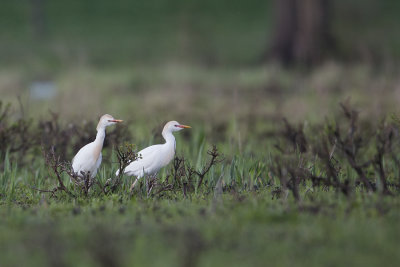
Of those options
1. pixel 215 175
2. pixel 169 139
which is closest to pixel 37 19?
pixel 215 175

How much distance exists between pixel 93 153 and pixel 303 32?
1451 cm

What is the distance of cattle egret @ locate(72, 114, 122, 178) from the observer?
5605 mm

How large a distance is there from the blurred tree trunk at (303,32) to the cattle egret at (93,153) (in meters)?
13.8

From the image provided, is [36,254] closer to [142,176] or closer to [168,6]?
[142,176]

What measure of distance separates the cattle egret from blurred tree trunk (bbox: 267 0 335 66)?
1377 cm

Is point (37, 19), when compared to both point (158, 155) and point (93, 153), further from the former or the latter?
point (158, 155)

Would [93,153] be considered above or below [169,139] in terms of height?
below

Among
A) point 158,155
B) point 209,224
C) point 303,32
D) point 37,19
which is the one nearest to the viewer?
point 209,224

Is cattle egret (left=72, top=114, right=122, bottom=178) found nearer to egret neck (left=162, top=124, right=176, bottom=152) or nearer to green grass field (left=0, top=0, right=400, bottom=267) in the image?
green grass field (left=0, top=0, right=400, bottom=267)

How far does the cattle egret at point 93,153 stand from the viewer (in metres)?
5.61

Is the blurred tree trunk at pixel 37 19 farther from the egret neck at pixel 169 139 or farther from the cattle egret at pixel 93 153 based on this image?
the egret neck at pixel 169 139

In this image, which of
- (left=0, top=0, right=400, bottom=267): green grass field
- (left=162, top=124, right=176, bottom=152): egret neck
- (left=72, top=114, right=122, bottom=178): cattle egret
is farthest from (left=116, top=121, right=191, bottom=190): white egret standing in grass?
(left=72, top=114, right=122, bottom=178): cattle egret

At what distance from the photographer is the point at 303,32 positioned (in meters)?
19.1

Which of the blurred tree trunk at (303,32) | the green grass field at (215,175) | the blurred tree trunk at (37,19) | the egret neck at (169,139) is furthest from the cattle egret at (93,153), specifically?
the blurred tree trunk at (37,19)
